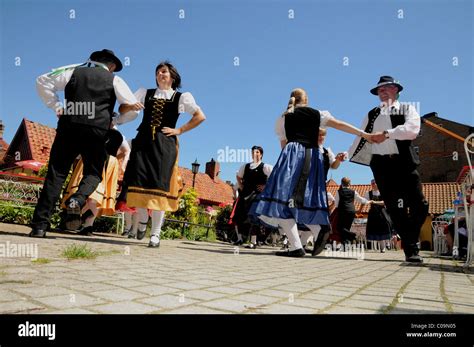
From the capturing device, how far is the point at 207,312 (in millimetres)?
1435

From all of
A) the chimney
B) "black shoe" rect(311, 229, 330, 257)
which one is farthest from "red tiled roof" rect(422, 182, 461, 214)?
"black shoe" rect(311, 229, 330, 257)

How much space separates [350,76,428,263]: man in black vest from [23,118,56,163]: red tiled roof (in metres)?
21.8

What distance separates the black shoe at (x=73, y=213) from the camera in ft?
13.8

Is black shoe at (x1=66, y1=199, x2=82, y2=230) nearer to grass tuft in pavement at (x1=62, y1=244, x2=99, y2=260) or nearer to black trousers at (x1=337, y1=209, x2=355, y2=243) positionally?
grass tuft in pavement at (x1=62, y1=244, x2=99, y2=260)

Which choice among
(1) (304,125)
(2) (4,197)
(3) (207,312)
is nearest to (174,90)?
(1) (304,125)

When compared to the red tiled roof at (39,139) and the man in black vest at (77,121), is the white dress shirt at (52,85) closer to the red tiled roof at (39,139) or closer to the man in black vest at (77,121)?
the man in black vest at (77,121)

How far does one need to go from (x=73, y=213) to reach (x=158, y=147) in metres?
1.28

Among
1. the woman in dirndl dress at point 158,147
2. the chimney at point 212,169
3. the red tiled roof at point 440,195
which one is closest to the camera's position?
the woman in dirndl dress at point 158,147

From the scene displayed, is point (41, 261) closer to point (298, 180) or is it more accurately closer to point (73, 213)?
point (73, 213)

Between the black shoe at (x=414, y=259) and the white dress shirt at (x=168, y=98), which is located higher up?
the white dress shirt at (x=168, y=98)

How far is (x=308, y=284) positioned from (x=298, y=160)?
2591 millimetres

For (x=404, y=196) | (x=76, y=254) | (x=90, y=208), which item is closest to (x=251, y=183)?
(x=90, y=208)

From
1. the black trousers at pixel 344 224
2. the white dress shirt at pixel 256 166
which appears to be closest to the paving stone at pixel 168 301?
the white dress shirt at pixel 256 166
